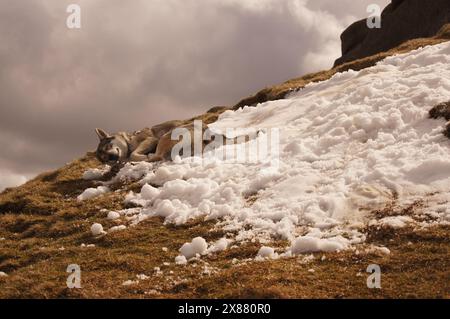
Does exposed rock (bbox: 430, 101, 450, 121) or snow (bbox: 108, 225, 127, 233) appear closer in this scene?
snow (bbox: 108, 225, 127, 233)

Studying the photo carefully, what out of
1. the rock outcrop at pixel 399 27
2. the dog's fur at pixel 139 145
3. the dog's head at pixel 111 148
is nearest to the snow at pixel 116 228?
the dog's fur at pixel 139 145

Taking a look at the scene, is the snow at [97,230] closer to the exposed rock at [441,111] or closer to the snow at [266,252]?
the snow at [266,252]

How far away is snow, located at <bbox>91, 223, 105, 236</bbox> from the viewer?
50.0 ft

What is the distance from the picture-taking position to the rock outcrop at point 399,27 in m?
44.0

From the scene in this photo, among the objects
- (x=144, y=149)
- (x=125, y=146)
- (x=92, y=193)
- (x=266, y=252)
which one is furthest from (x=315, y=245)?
(x=125, y=146)

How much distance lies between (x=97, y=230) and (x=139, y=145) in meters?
9.35

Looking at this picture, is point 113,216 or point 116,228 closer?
point 116,228

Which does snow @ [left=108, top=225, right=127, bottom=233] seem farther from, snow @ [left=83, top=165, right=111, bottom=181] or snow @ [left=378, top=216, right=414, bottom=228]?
snow @ [left=378, top=216, right=414, bottom=228]

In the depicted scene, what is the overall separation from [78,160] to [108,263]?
15.1 meters

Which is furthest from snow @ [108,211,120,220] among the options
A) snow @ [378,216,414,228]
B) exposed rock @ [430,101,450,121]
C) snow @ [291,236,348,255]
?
exposed rock @ [430,101,450,121]

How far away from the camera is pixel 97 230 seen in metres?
15.3

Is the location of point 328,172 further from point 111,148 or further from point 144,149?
point 111,148

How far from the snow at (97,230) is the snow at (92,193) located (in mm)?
4385
